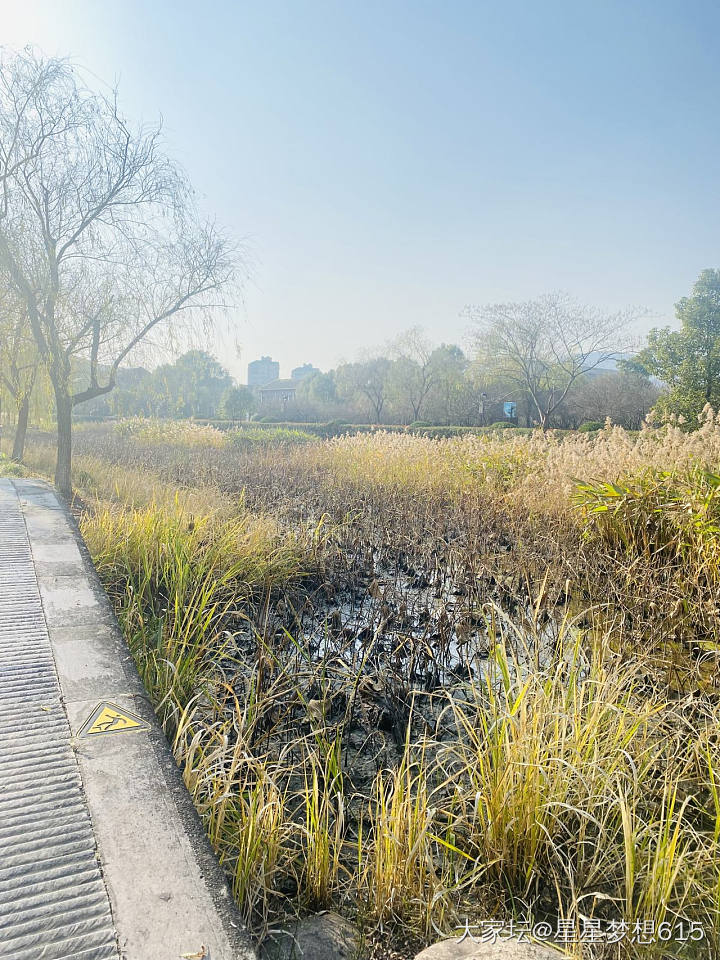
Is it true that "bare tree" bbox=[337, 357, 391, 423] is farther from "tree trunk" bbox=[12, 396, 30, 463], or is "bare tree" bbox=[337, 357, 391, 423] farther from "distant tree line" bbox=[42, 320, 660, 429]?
"tree trunk" bbox=[12, 396, 30, 463]

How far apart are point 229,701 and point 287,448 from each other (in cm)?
1174

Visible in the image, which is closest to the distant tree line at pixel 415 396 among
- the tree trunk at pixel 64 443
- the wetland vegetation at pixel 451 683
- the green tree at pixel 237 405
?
the green tree at pixel 237 405

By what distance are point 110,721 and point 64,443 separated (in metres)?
7.19

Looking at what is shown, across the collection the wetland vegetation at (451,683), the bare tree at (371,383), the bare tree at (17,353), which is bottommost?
the wetland vegetation at (451,683)

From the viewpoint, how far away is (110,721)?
2.05 metres

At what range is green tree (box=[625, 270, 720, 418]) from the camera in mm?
18031

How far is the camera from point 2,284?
8016mm

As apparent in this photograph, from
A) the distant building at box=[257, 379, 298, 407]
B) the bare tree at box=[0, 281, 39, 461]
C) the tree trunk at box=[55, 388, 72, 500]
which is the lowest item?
the tree trunk at box=[55, 388, 72, 500]

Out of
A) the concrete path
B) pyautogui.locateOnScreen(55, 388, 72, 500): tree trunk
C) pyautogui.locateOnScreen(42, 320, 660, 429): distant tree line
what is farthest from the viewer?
pyautogui.locateOnScreen(42, 320, 660, 429): distant tree line

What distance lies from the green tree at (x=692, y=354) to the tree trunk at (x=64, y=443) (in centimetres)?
1536

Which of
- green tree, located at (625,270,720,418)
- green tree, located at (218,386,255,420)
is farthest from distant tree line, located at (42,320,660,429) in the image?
green tree, located at (625,270,720,418)

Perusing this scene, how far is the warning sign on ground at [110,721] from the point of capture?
78.1 inches

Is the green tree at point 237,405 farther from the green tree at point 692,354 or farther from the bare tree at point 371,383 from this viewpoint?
the green tree at point 692,354

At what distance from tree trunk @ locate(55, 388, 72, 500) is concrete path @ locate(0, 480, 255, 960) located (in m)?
5.92
